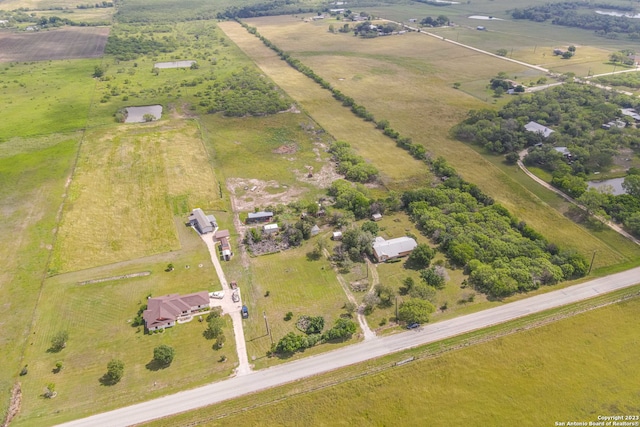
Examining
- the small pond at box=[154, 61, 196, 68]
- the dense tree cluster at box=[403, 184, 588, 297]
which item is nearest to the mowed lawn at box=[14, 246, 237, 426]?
the dense tree cluster at box=[403, 184, 588, 297]

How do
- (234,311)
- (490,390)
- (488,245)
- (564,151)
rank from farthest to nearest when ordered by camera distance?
(564,151) → (488,245) → (234,311) → (490,390)

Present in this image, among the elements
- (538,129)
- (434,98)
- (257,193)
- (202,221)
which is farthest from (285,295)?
(434,98)

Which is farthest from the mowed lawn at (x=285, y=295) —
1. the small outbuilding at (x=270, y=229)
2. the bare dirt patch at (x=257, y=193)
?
the bare dirt patch at (x=257, y=193)

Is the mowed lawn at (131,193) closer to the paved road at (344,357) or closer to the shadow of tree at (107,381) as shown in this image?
the shadow of tree at (107,381)

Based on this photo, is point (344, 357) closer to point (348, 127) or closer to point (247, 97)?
point (348, 127)

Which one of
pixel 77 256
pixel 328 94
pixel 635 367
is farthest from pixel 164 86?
pixel 635 367
